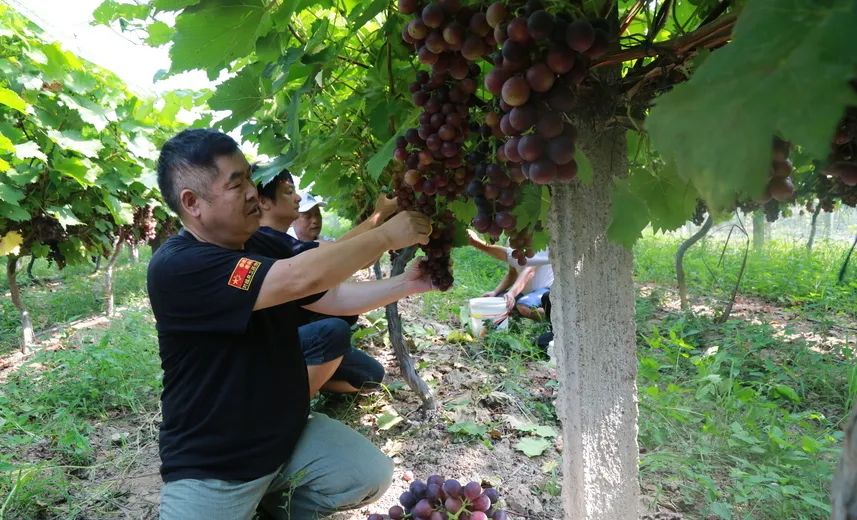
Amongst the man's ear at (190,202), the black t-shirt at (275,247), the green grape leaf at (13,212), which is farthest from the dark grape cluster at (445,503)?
the green grape leaf at (13,212)

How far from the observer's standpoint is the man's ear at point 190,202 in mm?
1850

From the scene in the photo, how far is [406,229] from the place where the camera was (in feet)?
5.38

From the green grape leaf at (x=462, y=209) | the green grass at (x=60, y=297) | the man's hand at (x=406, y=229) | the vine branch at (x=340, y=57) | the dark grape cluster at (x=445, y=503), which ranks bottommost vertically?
the green grass at (x=60, y=297)

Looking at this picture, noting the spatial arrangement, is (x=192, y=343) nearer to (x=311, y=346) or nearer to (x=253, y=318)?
(x=253, y=318)

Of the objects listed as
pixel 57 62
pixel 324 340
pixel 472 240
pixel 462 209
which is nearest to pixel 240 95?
pixel 462 209

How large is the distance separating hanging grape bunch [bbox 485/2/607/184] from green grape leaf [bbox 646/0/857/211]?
30 cm

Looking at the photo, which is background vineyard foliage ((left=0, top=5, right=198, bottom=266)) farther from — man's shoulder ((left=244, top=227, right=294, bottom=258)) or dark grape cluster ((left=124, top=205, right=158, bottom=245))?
man's shoulder ((left=244, top=227, right=294, bottom=258))

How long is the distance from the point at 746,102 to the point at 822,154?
2.7 inches

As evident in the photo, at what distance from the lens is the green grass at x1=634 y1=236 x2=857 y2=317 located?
588 cm

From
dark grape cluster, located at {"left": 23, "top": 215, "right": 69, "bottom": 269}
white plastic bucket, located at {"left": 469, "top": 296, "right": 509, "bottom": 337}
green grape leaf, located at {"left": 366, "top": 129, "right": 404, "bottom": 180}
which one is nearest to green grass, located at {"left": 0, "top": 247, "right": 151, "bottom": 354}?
dark grape cluster, located at {"left": 23, "top": 215, "right": 69, "bottom": 269}

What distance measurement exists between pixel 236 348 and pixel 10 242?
4.45 meters

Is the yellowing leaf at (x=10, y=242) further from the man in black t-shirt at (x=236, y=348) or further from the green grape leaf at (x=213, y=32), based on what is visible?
the green grape leaf at (x=213, y=32)

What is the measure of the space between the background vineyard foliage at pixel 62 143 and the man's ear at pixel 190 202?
1891 millimetres

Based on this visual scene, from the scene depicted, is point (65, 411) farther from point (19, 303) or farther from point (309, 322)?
point (19, 303)
